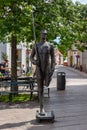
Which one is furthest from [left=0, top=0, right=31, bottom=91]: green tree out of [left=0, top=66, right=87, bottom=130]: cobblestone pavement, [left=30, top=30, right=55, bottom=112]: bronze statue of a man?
[left=30, top=30, right=55, bottom=112]: bronze statue of a man

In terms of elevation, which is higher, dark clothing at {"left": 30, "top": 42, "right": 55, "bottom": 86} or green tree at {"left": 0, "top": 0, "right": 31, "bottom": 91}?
green tree at {"left": 0, "top": 0, "right": 31, "bottom": 91}

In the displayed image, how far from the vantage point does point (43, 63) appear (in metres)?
10.8

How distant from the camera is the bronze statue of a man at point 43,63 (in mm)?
10773

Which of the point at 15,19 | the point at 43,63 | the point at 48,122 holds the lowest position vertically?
the point at 48,122

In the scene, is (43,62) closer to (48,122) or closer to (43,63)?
(43,63)

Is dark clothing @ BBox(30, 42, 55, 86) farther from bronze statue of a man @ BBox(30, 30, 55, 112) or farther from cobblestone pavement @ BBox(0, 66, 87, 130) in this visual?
cobblestone pavement @ BBox(0, 66, 87, 130)

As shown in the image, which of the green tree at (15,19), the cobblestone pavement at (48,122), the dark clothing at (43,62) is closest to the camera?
the cobblestone pavement at (48,122)

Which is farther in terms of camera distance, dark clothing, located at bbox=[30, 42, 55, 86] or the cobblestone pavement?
dark clothing, located at bbox=[30, 42, 55, 86]

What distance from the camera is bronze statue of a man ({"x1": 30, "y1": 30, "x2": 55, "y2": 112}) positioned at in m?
10.8

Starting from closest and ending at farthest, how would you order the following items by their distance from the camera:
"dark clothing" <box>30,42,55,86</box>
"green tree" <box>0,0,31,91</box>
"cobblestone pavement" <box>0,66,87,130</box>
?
"cobblestone pavement" <box>0,66,87,130</box> < "dark clothing" <box>30,42,55,86</box> < "green tree" <box>0,0,31,91</box>

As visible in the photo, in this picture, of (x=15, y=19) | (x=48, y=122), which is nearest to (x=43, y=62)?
(x=48, y=122)

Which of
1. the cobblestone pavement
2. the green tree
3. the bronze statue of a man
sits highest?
the green tree

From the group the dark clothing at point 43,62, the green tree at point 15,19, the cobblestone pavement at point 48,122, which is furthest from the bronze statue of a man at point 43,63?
the green tree at point 15,19

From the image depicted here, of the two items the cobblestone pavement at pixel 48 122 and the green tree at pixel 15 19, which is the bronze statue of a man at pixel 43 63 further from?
the green tree at pixel 15 19
